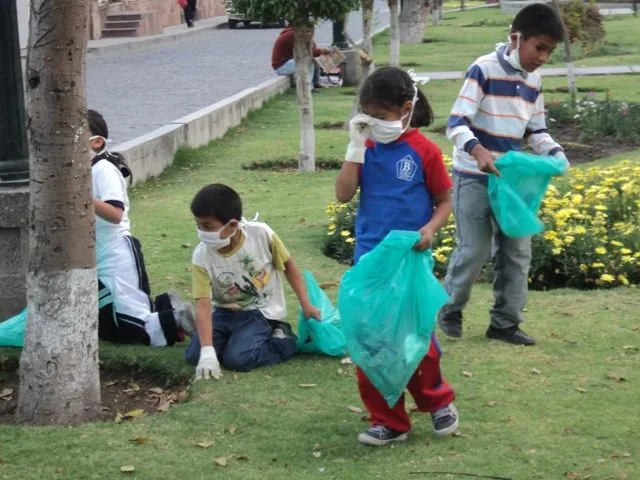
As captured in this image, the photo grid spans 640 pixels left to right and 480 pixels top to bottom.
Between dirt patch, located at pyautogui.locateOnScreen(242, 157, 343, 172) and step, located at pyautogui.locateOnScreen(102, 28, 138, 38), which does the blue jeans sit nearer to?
dirt patch, located at pyautogui.locateOnScreen(242, 157, 343, 172)

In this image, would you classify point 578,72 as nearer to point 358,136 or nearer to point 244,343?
point 244,343

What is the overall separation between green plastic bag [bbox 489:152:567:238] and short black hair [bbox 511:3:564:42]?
563mm

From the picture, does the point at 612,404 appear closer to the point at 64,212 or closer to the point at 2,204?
the point at 64,212

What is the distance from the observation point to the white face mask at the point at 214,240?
223 inches

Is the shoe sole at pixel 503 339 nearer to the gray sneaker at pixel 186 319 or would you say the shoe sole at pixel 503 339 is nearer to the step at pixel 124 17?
the gray sneaker at pixel 186 319

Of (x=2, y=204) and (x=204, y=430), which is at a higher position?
(x=2, y=204)

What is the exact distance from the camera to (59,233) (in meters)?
4.90

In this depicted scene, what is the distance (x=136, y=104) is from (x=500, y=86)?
1245 cm

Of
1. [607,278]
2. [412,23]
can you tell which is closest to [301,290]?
[607,278]

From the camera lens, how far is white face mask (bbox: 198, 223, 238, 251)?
18.5 feet

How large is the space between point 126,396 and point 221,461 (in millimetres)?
1303

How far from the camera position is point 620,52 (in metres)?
27.4

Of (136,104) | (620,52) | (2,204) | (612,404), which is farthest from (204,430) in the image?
(620,52)

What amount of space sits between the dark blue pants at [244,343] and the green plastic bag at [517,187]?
118cm
